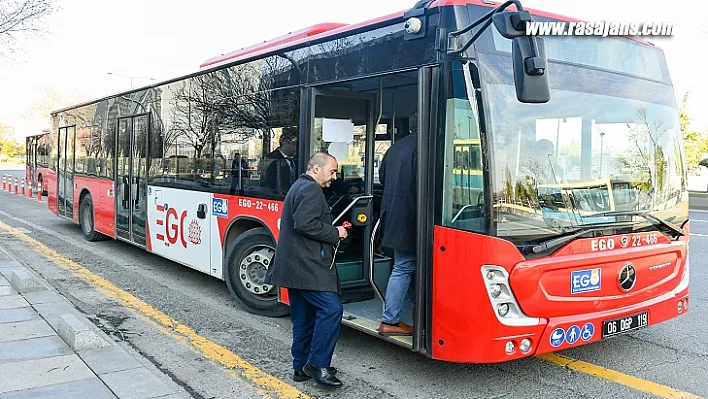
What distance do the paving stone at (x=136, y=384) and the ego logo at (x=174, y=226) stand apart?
10.9 feet

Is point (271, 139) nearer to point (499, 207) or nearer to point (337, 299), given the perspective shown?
point (337, 299)

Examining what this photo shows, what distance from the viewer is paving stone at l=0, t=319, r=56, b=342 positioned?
523cm

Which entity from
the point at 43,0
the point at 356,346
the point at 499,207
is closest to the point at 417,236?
the point at 499,207

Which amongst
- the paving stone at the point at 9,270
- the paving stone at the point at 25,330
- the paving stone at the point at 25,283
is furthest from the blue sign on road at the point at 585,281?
the paving stone at the point at 9,270

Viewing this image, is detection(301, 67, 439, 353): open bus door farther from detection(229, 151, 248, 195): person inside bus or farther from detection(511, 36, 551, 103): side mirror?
detection(511, 36, 551, 103): side mirror

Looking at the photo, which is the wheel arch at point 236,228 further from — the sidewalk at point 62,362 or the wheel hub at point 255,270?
the sidewalk at point 62,362

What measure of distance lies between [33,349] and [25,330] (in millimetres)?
565

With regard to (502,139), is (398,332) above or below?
below

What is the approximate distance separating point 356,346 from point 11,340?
2.81 meters

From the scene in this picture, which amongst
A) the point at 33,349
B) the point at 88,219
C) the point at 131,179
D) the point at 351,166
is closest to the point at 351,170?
the point at 351,166

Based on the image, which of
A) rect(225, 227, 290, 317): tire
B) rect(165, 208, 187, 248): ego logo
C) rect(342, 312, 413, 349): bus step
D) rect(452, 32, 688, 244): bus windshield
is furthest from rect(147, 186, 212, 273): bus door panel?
rect(452, 32, 688, 244): bus windshield

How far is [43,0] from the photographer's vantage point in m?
14.8

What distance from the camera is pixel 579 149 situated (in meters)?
4.41

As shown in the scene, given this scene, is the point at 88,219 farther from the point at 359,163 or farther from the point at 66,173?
the point at 359,163
